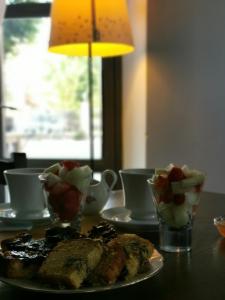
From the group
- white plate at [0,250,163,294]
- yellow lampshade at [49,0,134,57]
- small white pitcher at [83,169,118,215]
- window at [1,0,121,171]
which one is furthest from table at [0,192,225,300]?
window at [1,0,121,171]

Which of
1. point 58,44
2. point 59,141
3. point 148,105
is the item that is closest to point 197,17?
point 148,105

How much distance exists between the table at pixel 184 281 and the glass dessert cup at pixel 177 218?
0.03 m

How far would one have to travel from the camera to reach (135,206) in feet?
3.10

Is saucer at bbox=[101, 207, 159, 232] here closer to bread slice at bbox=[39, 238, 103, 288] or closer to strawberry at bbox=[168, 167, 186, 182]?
strawberry at bbox=[168, 167, 186, 182]

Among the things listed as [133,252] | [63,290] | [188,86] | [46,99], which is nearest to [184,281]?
[133,252]

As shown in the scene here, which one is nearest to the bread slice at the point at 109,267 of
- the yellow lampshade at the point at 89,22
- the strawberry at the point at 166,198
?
the strawberry at the point at 166,198

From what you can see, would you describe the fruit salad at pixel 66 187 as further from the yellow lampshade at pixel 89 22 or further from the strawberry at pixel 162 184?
Result: the yellow lampshade at pixel 89 22

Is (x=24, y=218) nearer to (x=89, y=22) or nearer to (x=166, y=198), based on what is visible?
(x=166, y=198)

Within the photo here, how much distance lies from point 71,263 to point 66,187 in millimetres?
260

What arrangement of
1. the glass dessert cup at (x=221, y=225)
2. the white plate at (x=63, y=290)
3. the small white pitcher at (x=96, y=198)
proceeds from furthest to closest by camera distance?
1. the small white pitcher at (x=96, y=198)
2. the glass dessert cup at (x=221, y=225)
3. the white plate at (x=63, y=290)

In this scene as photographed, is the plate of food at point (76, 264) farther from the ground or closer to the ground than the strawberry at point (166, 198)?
closer to the ground

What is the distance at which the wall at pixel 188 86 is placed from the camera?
6.74ft

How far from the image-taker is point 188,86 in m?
2.13

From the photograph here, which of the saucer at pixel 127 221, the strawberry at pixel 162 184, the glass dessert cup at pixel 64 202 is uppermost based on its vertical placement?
the strawberry at pixel 162 184
